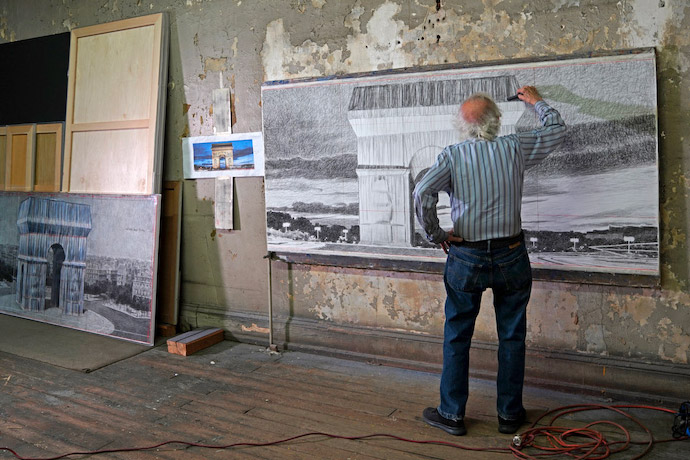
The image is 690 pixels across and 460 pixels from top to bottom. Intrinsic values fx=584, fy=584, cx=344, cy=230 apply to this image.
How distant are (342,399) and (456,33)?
2082 millimetres

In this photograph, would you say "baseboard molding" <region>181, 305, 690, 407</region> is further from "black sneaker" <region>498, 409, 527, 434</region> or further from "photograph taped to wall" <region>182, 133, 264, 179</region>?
"photograph taped to wall" <region>182, 133, 264, 179</region>

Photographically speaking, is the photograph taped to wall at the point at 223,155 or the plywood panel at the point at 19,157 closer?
the photograph taped to wall at the point at 223,155

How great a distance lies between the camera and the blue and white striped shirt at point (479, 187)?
2568 millimetres

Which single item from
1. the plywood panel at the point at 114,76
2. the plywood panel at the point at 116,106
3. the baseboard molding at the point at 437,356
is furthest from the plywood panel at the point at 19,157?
the baseboard molding at the point at 437,356

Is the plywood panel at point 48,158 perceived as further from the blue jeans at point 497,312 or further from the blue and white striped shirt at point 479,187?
the blue jeans at point 497,312

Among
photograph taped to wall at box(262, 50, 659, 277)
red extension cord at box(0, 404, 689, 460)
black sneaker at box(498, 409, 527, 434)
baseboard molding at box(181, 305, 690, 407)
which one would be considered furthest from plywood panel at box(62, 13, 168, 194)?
black sneaker at box(498, 409, 527, 434)

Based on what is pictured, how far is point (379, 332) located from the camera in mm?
3592

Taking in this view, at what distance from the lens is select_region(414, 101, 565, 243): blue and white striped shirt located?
8.43 feet

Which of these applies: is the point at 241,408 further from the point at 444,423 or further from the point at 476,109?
the point at 476,109

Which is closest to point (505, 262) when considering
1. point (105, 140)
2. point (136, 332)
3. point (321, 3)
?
point (321, 3)

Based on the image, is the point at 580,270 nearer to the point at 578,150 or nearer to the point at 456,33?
the point at 578,150

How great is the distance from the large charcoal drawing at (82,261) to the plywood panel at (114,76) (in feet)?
2.15

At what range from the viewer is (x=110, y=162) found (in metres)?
4.42

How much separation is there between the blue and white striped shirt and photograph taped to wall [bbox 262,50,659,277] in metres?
0.52
